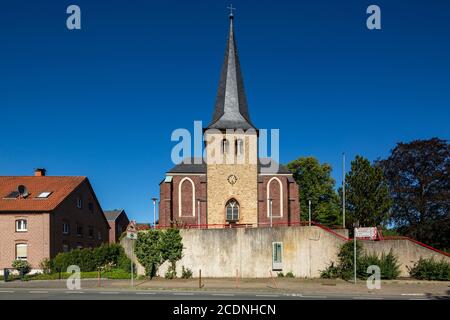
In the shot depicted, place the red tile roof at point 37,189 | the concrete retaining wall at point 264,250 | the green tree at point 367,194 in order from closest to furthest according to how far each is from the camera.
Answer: the concrete retaining wall at point 264,250 < the green tree at point 367,194 < the red tile roof at point 37,189

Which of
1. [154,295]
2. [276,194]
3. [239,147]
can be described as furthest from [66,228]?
[154,295]

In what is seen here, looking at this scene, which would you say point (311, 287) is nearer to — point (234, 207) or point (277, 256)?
point (277, 256)

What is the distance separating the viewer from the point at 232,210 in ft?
151

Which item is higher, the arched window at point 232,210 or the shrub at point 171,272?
the arched window at point 232,210

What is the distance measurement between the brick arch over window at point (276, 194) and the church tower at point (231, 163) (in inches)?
89.2

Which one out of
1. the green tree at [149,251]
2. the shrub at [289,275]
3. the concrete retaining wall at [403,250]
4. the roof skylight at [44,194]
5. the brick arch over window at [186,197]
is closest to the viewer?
the concrete retaining wall at [403,250]

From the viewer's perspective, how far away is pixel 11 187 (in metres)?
40.5

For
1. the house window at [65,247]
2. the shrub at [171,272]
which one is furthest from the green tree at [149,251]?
the house window at [65,247]

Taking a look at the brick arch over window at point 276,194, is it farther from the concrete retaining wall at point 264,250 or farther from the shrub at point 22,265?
the shrub at point 22,265

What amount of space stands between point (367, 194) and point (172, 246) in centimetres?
1358

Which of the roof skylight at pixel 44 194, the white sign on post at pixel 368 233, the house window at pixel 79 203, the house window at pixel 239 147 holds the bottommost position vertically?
the white sign on post at pixel 368 233

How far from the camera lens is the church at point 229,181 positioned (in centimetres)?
4578
